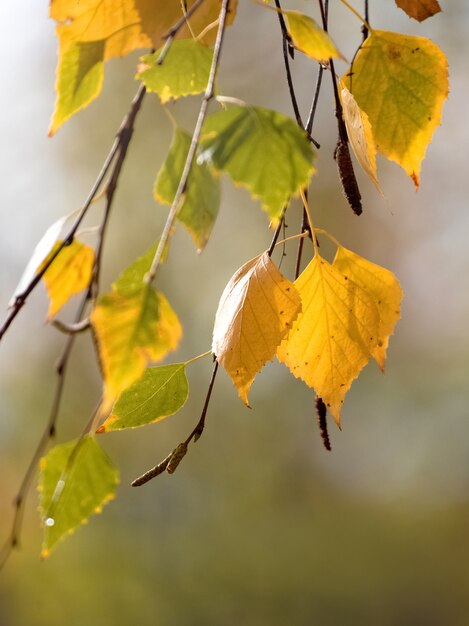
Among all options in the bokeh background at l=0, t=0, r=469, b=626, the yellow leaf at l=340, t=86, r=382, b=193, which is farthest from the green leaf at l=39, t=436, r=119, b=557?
the bokeh background at l=0, t=0, r=469, b=626

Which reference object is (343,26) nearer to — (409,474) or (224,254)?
(224,254)

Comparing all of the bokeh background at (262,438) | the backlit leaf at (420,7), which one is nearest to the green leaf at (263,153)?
the backlit leaf at (420,7)

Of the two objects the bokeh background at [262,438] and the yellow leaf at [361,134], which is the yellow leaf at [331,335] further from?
the bokeh background at [262,438]

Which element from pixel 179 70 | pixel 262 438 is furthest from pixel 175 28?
pixel 262 438

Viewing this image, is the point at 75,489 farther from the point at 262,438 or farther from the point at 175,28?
the point at 262,438

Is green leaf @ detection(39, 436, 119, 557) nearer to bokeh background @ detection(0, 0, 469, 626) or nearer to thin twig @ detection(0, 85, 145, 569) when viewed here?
thin twig @ detection(0, 85, 145, 569)
